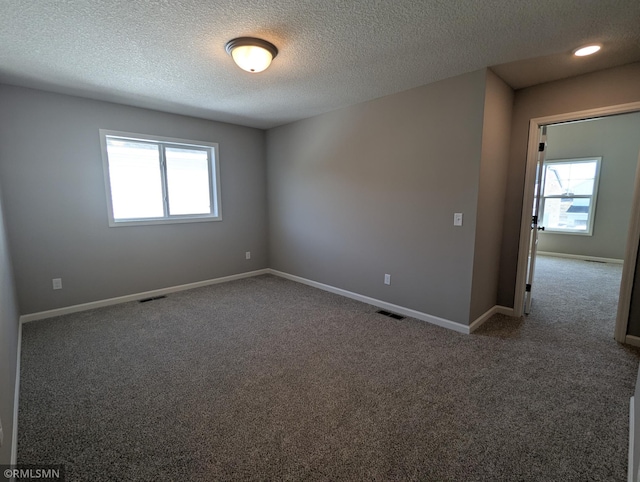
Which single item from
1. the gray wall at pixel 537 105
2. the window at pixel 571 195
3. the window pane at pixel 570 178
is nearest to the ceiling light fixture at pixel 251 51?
Result: the gray wall at pixel 537 105

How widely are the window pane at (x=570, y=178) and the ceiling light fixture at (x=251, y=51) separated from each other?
23.0 feet

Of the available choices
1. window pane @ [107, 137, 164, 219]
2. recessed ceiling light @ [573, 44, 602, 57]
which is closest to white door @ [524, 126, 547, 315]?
recessed ceiling light @ [573, 44, 602, 57]

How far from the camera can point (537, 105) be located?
2996 mm

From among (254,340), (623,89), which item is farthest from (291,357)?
(623,89)

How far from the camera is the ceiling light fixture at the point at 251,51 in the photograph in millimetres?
2104

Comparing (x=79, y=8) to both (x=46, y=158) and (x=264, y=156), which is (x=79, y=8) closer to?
(x=46, y=158)

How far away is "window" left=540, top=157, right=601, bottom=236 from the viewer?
605 cm

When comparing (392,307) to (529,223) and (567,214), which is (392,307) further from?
(567,214)

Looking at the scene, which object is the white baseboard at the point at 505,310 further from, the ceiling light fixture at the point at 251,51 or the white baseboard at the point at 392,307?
the ceiling light fixture at the point at 251,51

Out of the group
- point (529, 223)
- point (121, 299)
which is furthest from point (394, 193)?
point (121, 299)

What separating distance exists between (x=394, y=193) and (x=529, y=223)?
1458 mm

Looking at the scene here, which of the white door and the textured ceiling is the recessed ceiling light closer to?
the textured ceiling

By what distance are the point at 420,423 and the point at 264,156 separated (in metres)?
4.51

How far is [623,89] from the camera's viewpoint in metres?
2.54
